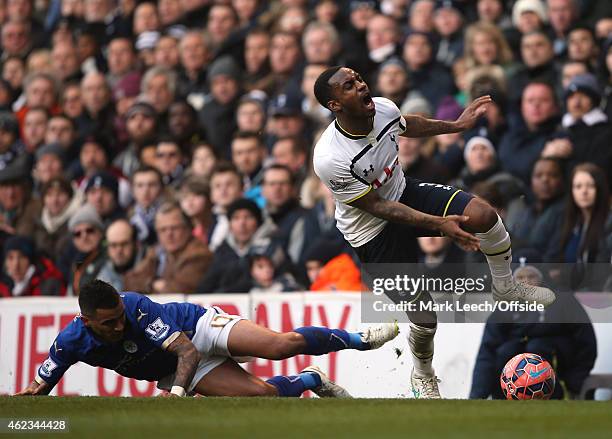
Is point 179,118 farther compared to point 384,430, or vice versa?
point 179,118

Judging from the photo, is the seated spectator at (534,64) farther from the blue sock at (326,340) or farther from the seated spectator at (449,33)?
the blue sock at (326,340)

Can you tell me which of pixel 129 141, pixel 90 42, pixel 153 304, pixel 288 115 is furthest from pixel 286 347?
pixel 90 42

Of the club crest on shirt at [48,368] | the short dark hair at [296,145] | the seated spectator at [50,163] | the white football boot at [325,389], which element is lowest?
the white football boot at [325,389]

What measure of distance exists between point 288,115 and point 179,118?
6.17 ft

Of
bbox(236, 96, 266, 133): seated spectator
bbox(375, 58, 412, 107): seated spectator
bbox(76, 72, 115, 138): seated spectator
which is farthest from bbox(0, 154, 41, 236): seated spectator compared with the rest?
bbox(375, 58, 412, 107): seated spectator

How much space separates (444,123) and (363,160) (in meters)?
1.10

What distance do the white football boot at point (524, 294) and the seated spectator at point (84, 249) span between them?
6145 millimetres

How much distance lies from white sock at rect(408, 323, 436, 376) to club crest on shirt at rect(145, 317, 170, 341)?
2.20 metres

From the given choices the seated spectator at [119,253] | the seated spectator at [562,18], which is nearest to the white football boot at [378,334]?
the seated spectator at [119,253]

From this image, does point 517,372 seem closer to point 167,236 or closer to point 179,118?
point 167,236

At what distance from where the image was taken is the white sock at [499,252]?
11.4m

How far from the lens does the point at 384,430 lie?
332 inches

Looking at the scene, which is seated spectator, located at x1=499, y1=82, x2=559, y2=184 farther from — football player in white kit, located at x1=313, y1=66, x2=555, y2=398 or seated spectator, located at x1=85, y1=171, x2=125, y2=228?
seated spectator, located at x1=85, y1=171, x2=125, y2=228

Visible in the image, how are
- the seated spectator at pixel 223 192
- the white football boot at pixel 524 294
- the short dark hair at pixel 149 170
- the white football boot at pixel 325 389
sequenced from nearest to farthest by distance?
the white football boot at pixel 524 294 → the white football boot at pixel 325 389 → the seated spectator at pixel 223 192 → the short dark hair at pixel 149 170
